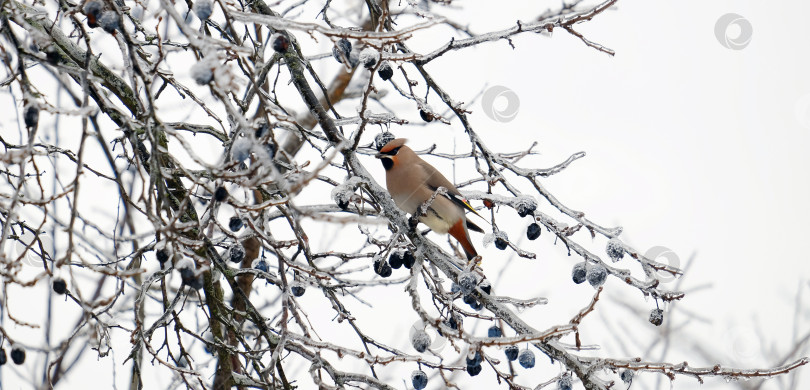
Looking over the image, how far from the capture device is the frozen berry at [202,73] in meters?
1.77

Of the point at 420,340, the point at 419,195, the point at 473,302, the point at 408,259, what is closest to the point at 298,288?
A: the point at 408,259

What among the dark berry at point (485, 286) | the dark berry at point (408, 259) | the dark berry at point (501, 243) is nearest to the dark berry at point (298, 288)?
the dark berry at point (408, 259)

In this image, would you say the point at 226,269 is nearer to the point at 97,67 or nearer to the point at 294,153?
the point at 97,67

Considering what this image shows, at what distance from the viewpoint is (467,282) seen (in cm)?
279

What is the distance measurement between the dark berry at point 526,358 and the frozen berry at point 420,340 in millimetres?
396

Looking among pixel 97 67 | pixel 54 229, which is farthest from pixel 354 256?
pixel 54 229

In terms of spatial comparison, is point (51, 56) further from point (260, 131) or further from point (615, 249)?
→ point (615, 249)

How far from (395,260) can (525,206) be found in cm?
51

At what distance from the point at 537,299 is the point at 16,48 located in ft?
5.63

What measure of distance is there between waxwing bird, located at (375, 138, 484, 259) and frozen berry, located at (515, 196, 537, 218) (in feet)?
2.57

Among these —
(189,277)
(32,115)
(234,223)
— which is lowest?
(189,277)

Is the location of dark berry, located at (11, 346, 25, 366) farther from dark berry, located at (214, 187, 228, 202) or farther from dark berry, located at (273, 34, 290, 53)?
dark berry, located at (273, 34, 290, 53)

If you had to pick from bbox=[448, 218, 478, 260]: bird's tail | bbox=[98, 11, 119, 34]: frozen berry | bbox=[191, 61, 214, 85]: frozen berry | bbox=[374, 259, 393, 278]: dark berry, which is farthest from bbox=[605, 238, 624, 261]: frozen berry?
bbox=[98, 11, 119, 34]: frozen berry

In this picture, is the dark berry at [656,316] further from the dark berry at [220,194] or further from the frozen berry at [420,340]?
the dark berry at [220,194]
